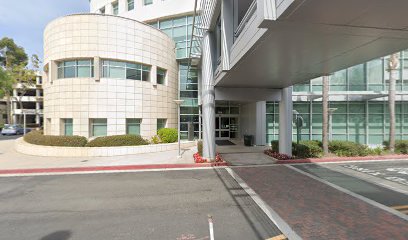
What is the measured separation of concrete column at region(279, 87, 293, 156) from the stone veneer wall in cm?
1169

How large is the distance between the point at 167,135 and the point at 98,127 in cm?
591

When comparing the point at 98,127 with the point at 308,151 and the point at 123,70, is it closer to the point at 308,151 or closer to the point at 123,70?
the point at 123,70

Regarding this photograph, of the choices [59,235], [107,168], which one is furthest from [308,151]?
[59,235]

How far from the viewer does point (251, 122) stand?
65.5ft

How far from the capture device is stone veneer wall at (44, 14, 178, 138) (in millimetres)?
16734

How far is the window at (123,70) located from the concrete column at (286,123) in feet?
41.7

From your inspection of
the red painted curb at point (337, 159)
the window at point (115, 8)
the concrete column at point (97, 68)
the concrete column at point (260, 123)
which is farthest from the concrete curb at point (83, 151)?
the window at point (115, 8)

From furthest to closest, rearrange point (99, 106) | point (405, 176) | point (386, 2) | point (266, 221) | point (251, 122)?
point (251, 122), point (99, 106), point (405, 176), point (266, 221), point (386, 2)

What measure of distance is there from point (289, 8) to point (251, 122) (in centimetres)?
1626

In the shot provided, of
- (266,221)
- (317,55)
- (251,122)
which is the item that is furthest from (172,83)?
(266,221)

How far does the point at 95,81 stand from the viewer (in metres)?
16.8

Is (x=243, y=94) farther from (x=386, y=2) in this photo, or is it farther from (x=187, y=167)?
(x=386, y=2)

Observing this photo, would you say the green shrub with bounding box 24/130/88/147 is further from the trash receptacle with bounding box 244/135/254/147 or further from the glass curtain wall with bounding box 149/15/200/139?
the trash receptacle with bounding box 244/135/254/147

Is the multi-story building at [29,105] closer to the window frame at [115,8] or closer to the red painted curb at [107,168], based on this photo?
the window frame at [115,8]
